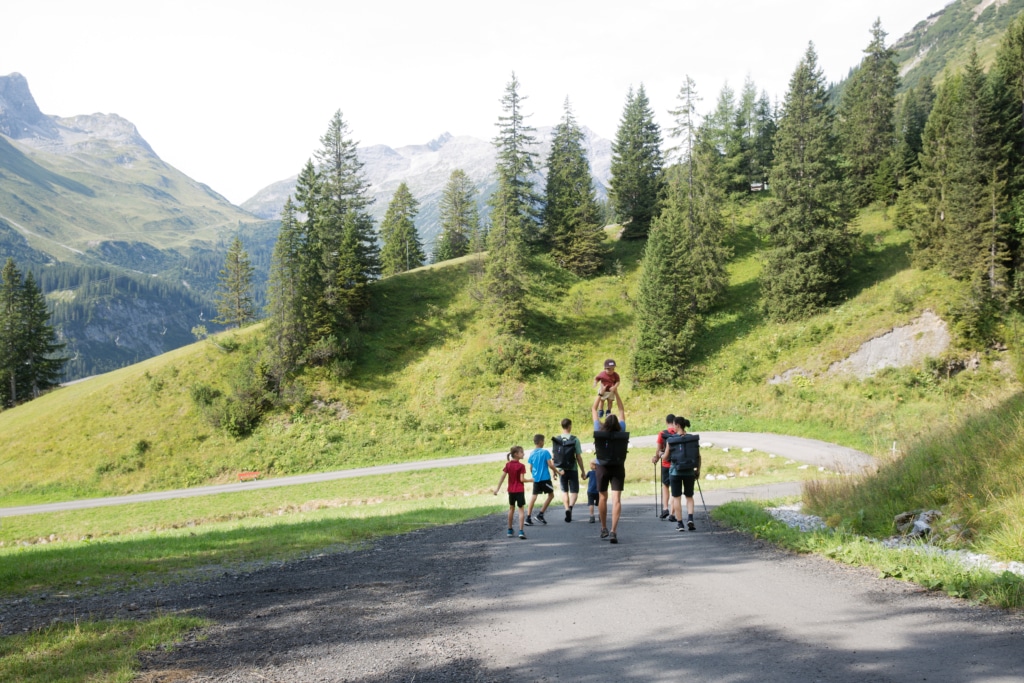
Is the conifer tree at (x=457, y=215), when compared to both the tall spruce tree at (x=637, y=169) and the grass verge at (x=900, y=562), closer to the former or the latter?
the tall spruce tree at (x=637, y=169)

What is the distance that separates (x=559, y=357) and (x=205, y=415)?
27.7m

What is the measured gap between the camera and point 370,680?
4.49 meters

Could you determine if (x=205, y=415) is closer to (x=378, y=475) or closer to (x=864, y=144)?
(x=378, y=475)

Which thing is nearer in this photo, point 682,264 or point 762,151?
point 682,264

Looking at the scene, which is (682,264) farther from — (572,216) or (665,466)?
(665,466)

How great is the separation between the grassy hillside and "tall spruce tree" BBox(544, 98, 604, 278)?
6.45 metres

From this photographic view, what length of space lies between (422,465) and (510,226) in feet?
73.7

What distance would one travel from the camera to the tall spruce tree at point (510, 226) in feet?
149

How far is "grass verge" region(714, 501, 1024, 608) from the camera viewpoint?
5.40 m

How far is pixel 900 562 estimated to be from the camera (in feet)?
22.2

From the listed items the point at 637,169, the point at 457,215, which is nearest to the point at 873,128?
the point at 637,169

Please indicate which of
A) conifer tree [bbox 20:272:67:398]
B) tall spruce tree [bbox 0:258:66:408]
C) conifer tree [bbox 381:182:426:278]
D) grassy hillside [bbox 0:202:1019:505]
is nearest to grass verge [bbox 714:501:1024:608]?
grassy hillside [bbox 0:202:1019:505]

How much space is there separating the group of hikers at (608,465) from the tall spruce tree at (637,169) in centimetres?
5114

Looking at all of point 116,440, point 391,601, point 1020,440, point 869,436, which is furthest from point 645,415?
point 116,440
